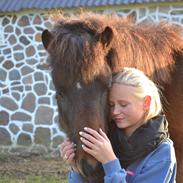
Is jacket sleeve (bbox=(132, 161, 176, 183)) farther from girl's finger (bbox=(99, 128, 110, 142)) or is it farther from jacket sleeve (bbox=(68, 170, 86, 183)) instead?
jacket sleeve (bbox=(68, 170, 86, 183))

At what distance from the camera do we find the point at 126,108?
2.29 meters

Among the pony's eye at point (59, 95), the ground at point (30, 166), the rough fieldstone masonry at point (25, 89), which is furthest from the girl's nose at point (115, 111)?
the rough fieldstone masonry at point (25, 89)

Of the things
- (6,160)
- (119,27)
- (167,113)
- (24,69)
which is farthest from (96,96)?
(24,69)

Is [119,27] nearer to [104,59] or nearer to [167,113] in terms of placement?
[104,59]

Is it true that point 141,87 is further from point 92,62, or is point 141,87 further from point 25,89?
point 25,89

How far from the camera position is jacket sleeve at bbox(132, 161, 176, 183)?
2.14m

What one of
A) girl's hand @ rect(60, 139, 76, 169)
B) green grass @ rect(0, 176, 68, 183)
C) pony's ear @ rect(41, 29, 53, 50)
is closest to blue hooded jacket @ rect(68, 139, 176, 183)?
girl's hand @ rect(60, 139, 76, 169)

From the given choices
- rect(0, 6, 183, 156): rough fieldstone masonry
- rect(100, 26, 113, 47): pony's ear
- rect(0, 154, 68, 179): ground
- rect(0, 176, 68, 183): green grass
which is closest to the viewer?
rect(100, 26, 113, 47): pony's ear

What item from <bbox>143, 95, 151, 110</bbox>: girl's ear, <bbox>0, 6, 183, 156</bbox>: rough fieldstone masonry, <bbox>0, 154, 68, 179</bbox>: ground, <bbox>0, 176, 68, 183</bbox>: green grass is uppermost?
<bbox>143, 95, 151, 110</bbox>: girl's ear

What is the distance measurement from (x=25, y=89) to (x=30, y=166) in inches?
81.7

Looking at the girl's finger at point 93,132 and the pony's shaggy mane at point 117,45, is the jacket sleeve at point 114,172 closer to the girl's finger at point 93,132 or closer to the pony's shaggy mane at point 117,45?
the girl's finger at point 93,132

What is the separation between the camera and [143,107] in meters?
2.28

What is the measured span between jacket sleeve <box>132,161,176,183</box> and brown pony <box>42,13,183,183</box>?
0.92 feet

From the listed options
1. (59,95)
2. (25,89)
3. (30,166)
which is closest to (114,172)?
(59,95)
